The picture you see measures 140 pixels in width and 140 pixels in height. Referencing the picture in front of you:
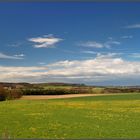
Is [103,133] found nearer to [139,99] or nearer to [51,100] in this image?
[51,100]

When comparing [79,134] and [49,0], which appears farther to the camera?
[79,134]

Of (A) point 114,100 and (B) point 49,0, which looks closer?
(B) point 49,0

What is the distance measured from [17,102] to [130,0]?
24110 mm

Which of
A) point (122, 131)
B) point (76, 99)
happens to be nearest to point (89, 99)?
point (76, 99)

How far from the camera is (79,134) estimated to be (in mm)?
9820

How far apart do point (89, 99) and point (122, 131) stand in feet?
65.7

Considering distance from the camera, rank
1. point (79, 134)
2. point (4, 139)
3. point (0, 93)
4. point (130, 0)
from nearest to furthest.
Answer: point (4, 139) → point (130, 0) → point (79, 134) → point (0, 93)

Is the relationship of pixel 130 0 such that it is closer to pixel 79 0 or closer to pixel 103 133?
pixel 79 0

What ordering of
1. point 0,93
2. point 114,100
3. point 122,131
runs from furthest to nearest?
point 114,100
point 0,93
point 122,131

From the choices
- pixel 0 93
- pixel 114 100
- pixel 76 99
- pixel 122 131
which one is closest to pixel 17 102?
pixel 0 93

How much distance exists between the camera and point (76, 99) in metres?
30.8

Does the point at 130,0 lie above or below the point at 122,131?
above

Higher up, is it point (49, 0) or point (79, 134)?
point (49, 0)

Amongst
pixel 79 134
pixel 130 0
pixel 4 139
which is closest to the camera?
pixel 4 139
